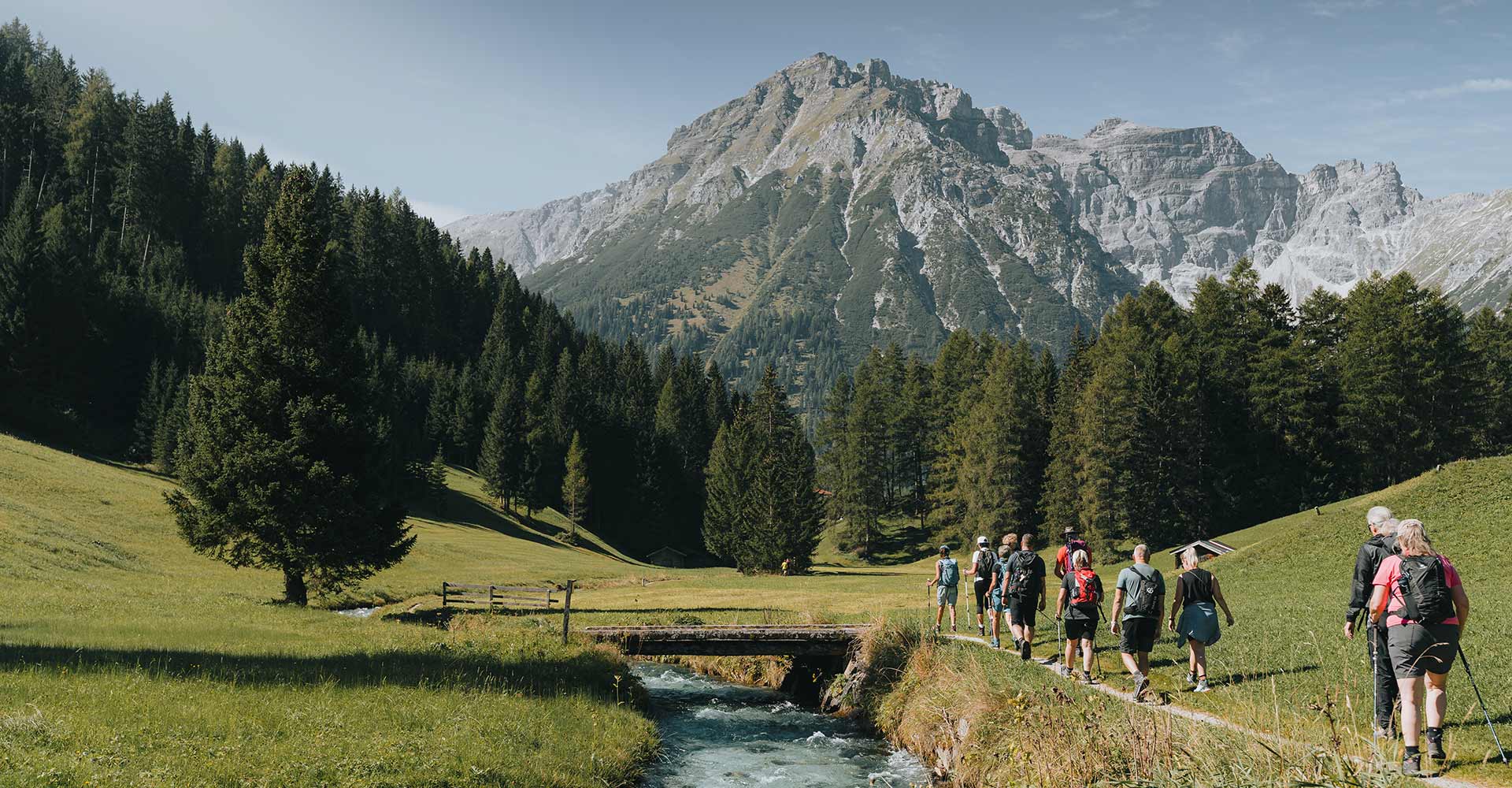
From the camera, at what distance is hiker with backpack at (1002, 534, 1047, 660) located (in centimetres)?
1984

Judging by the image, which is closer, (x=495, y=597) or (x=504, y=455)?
(x=495, y=597)

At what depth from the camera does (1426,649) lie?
33.2ft

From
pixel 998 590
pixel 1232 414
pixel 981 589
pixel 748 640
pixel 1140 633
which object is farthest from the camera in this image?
pixel 1232 414

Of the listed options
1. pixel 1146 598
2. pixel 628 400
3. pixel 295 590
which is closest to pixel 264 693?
pixel 1146 598

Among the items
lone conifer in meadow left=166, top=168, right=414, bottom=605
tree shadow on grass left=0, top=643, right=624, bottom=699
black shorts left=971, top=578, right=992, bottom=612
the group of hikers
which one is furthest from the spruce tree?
black shorts left=971, top=578, right=992, bottom=612

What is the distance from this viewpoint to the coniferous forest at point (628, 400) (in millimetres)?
31625

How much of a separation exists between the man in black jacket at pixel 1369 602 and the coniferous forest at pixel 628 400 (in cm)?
2980

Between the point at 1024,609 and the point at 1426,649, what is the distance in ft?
33.3

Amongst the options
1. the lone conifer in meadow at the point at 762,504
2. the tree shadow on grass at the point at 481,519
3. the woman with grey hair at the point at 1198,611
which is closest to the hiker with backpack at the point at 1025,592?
the woman with grey hair at the point at 1198,611

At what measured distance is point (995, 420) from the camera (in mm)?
73812

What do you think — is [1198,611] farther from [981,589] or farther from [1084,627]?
[981,589]

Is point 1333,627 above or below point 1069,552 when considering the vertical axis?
below

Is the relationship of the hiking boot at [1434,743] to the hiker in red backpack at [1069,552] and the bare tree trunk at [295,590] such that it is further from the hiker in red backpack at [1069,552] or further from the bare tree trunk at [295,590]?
the bare tree trunk at [295,590]

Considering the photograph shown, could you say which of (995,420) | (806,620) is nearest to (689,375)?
(995,420)
